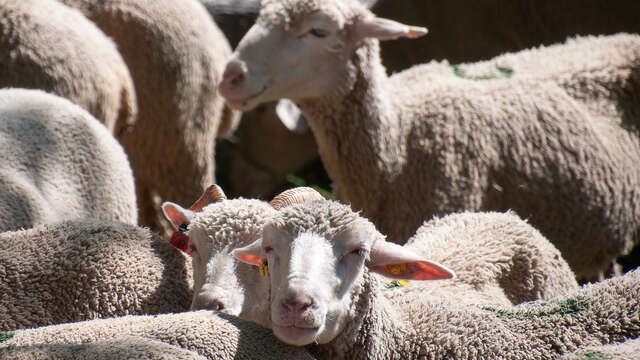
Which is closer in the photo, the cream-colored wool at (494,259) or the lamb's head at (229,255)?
the lamb's head at (229,255)

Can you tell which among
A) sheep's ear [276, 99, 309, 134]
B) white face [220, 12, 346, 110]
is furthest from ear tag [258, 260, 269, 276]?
sheep's ear [276, 99, 309, 134]

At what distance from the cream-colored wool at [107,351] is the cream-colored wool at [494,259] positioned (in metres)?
1.33

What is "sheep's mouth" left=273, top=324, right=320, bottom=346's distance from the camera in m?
2.57

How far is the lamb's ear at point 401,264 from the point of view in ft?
9.35

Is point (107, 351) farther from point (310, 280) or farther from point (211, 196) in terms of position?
point (211, 196)

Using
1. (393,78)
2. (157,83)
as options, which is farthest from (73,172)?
(393,78)

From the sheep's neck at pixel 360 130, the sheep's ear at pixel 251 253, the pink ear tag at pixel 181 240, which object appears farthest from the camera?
the sheep's neck at pixel 360 130

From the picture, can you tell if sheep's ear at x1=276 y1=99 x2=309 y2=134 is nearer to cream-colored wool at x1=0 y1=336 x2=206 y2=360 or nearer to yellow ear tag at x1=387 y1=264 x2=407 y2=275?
yellow ear tag at x1=387 y1=264 x2=407 y2=275

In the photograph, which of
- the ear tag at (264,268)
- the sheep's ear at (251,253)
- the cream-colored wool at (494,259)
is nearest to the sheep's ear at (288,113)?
the cream-colored wool at (494,259)

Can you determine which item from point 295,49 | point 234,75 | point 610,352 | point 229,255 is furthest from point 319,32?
point 610,352

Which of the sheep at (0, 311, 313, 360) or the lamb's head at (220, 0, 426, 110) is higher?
the lamb's head at (220, 0, 426, 110)

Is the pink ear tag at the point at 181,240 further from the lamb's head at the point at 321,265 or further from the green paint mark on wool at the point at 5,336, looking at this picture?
the green paint mark on wool at the point at 5,336

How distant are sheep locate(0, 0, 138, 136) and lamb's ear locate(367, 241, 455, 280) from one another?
2.47m

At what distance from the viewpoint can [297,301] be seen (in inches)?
99.2
